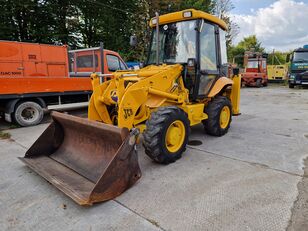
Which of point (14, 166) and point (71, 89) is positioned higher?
point (71, 89)

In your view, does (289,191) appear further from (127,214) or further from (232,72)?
(232,72)

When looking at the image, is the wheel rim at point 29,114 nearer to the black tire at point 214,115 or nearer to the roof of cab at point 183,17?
the roof of cab at point 183,17

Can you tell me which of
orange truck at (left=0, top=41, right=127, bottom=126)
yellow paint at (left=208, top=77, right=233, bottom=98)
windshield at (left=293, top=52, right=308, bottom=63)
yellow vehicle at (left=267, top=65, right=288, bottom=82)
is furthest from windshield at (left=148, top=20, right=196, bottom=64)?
yellow vehicle at (left=267, top=65, right=288, bottom=82)

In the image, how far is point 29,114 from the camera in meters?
6.44

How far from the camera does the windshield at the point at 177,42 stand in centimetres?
443

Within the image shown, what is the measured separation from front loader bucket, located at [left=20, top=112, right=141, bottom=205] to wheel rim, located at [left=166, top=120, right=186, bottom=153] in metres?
0.82

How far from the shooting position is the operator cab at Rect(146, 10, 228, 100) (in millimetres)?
4387

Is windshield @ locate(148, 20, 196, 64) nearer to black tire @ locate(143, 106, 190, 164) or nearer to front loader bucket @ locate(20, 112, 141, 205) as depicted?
black tire @ locate(143, 106, 190, 164)

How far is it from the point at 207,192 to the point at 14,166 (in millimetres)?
2876

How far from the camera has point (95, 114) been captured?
4.14 metres

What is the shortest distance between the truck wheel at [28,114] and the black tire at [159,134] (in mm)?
4254

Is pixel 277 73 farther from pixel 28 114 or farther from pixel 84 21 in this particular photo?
pixel 28 114

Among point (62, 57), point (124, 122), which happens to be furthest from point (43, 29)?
point (124, 122)

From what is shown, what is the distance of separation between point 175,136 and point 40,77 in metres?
4.44
